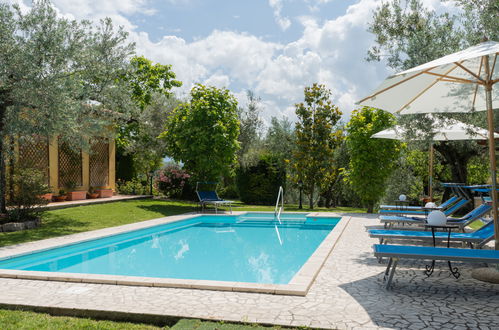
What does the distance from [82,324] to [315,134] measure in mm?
15246

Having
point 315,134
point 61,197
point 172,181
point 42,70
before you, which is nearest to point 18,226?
point 42,70

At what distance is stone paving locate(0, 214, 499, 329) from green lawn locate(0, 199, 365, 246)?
4.29m

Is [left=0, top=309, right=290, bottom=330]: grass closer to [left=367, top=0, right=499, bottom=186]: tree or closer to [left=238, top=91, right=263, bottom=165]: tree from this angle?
[left=367, top=0, right=499, bottom=186]: tree

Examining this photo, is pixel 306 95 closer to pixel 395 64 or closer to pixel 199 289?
pixel 395 64

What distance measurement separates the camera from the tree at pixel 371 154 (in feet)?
49.1

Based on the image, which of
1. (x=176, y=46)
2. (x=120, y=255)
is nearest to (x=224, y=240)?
(x=120, y=255)

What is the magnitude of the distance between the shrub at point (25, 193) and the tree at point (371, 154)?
10.5 metres

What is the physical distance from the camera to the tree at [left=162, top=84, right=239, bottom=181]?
15.9 metres

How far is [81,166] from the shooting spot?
17.9m

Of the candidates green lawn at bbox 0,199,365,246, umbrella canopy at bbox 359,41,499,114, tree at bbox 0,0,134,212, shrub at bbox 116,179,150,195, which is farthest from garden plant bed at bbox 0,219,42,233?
shrub at bbox 116,179,150,195

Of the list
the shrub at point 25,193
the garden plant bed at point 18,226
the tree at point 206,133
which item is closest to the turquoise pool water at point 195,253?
the garden plant bed at point 18,226

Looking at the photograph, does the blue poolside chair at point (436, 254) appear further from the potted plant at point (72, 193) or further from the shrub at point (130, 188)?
the shrub at point (130, 188)

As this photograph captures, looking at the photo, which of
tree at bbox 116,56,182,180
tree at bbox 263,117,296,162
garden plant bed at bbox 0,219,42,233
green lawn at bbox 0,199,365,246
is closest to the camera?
green lawn at bbox 0,199,365,246

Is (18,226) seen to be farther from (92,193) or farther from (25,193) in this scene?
(92,193)
